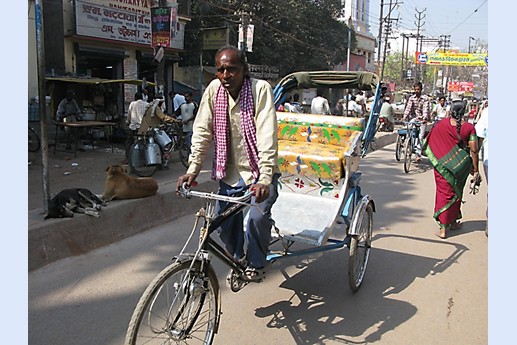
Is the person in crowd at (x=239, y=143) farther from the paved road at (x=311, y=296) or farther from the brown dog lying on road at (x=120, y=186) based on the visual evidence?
the brown dog lying on road at (x=120, y=186)

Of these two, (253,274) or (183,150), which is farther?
(183,150)

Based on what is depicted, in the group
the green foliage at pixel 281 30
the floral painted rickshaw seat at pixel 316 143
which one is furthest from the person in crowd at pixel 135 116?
the green foliage at pixel 281 30

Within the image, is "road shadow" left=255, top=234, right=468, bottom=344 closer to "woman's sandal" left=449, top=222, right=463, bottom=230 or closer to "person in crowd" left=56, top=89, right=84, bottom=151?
"woman's sandal" left=449, top=222, right=463, bottom=230

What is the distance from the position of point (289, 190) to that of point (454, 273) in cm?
180

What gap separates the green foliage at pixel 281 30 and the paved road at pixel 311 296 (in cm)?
1686

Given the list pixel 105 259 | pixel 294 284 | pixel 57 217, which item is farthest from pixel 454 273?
pixel 57 217

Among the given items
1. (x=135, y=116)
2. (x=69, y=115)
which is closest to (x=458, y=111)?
(x=135, y=116)

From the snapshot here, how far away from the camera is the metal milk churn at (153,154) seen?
28.2 ft

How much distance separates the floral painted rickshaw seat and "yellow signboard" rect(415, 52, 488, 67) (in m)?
39.7

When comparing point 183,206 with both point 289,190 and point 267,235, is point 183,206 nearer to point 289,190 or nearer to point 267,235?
point 289,190

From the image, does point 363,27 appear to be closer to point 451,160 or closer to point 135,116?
point 135,116

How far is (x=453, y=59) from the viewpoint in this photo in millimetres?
40656

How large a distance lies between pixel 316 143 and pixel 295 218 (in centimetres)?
101

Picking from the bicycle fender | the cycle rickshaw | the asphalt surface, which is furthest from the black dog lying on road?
the bicycle fender
